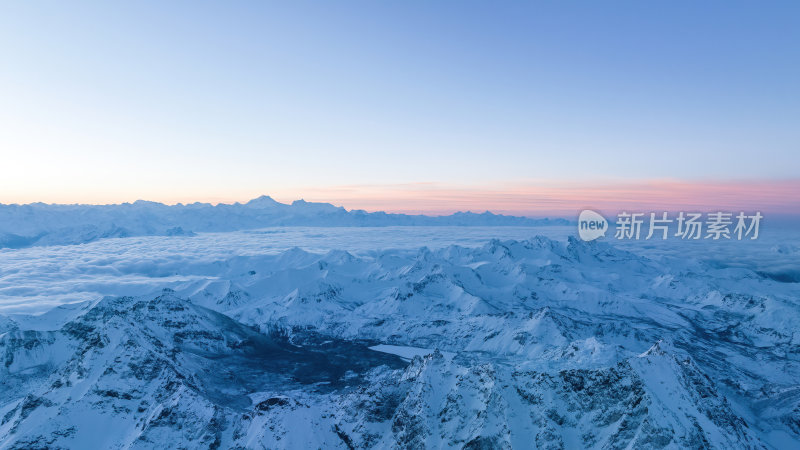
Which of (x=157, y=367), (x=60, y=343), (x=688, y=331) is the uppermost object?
(x=157, y=367)

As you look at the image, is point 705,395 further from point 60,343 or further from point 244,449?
point 60,343

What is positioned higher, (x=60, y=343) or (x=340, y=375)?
(x=60, y=343)

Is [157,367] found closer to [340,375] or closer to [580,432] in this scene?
[340,375]

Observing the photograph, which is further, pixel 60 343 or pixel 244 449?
pixel 60 343

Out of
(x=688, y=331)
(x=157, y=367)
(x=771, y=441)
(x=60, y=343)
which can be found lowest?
(x=688, y=331)

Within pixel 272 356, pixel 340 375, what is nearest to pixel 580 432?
pixel 340 375

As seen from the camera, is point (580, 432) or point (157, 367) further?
point (157, 367)

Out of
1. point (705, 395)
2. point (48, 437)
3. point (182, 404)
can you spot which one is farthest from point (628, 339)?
point (48, 437)

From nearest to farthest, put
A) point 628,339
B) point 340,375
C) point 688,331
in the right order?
point 340,375 < point 628,339 < point 688,331

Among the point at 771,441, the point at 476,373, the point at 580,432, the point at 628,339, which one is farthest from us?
the point at 628,339
